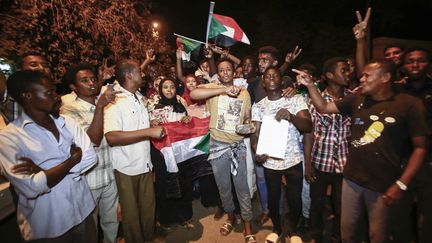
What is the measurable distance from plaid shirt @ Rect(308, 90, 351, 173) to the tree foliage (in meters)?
5.59

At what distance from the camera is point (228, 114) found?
15.0ft

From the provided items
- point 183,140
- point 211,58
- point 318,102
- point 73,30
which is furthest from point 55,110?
point 73,30

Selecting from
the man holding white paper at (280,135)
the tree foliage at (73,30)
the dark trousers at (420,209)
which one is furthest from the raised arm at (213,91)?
the tree foliage at (73,30)

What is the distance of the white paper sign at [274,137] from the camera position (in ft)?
13.6

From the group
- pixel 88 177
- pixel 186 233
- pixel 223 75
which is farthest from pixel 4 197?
pixel 223 75

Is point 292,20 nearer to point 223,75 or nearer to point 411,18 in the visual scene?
point 411,18

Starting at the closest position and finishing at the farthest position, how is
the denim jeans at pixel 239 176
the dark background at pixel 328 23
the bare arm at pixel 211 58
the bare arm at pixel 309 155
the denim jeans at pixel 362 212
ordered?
the denim jeans at pixel 362 212
the bare arm at pixel 309 155
the denim jeans at pixel 239 176
the bare arm at pixel 211 58
the dark background at pixel 328 23

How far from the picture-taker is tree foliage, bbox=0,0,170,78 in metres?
5.61

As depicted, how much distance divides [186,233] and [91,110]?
2.68m

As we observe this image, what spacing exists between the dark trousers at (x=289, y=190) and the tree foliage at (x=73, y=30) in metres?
5.18

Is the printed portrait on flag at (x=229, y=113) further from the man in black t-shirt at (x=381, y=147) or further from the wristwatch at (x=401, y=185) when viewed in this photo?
the wristwatch at (x=401, y=185)

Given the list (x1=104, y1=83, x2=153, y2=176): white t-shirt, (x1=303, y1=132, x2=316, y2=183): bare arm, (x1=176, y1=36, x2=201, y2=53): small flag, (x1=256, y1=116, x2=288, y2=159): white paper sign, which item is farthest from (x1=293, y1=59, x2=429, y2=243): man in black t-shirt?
(x1=176, y1=36, x2=201, y2=53): small flag

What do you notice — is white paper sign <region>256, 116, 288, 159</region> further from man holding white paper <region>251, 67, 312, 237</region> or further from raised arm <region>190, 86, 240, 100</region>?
raised arm <region>190, 86, 240, 100</region>

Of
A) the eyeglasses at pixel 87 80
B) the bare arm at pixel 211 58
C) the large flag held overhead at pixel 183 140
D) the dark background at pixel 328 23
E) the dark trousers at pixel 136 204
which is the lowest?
the dark trousers at pixel 136 204
